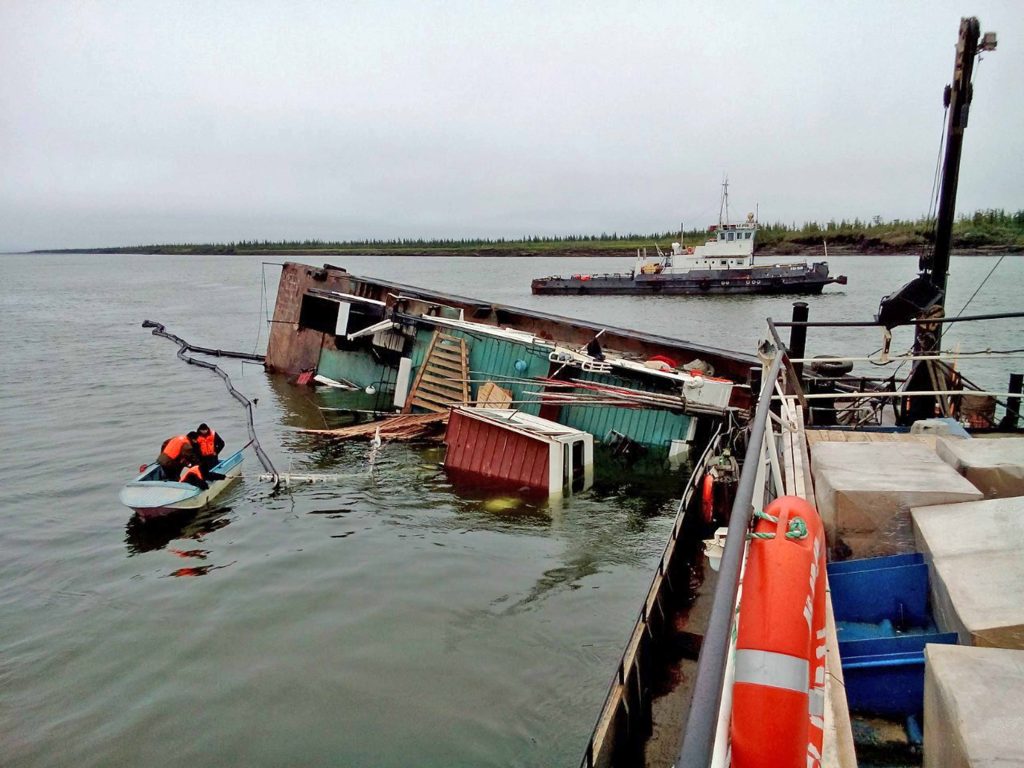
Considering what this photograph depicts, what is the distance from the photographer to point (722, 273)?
6009 centimetres

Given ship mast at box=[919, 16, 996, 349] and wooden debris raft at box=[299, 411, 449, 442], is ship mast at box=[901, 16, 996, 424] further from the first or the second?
wooden debris raft at box=[299, 411, 449, 442]

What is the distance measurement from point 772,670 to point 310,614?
8.92 meters

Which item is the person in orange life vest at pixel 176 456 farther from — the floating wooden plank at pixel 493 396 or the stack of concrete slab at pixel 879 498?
the stack of concrete slab at pixel 879 498

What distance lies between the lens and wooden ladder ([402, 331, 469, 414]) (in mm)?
19500

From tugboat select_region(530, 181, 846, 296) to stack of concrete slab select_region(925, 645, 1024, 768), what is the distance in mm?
59251

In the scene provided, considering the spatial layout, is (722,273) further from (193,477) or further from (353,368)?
(193,477)

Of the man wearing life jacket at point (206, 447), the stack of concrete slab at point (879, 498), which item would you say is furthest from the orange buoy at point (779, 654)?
the man wearing life jacket at point (206, 447)

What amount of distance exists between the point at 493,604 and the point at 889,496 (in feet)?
22.4

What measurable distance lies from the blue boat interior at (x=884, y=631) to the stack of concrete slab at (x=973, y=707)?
0.85m

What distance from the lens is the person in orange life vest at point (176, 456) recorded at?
1409 centimetres

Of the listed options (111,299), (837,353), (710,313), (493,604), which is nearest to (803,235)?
(710,313)

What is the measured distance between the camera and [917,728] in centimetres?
376

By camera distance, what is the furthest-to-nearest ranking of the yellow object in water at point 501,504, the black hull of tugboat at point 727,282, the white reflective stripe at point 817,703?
the black hull of tugboat at point 727,282
the yellow object in water at point 501,504
the white reflective stripe at point 817,703

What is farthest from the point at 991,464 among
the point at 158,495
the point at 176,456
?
the point at 176,456
